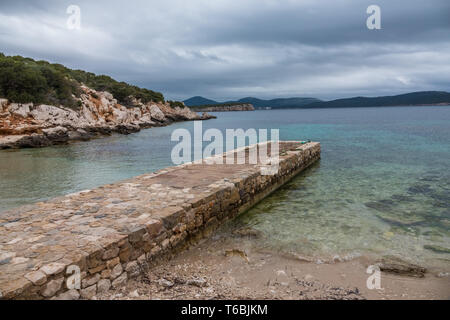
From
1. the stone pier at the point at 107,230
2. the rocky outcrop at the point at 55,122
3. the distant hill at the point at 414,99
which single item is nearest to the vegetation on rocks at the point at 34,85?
the rocky outcrop at the point at 55,122

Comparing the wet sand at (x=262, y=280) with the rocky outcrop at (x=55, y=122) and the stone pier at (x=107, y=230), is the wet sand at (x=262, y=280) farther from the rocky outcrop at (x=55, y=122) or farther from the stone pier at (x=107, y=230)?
the rocky outcrop at (x=55, y=122)

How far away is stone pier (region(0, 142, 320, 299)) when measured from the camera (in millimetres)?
3469

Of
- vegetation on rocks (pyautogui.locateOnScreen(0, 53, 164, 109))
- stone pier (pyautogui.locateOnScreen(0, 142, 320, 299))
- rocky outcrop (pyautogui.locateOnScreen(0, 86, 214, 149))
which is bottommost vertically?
stone pier (pyautogui.locateOnScreen(0, 142, 320, 299))

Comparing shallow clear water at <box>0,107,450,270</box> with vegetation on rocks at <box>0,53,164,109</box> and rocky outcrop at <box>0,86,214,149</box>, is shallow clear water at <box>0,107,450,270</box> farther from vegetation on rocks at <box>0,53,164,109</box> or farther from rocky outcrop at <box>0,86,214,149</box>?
vegetation on rocks at <box>0,53,164,109</box>

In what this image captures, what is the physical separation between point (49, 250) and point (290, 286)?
11.3 feet

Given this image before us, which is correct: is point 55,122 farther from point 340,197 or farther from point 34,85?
point 340,197

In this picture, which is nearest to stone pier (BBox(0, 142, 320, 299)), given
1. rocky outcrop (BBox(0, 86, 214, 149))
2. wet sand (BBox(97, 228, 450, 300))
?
wet sand (BBox(97, 228, 450, 300))

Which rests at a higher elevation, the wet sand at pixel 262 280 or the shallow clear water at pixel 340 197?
the shallow clear water at pixel 340 197

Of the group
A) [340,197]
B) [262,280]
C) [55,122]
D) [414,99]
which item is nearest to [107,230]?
[262,280]

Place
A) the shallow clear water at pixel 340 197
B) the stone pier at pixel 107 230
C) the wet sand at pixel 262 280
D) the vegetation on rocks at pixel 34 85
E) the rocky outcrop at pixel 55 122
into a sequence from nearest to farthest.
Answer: the stone pier at pixel 107 230 → the wet sand at pixel 262 280 → the shallow clear water at pixel 340 197 → the rocky outcrop at pixel 55 122 → the vegetation on rocks at pixel 34 85

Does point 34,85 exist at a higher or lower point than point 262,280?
higher

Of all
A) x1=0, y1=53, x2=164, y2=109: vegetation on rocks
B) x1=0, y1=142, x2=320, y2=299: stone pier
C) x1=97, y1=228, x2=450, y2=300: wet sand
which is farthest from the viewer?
x1=0, y1=53, x2=164, y2=109: vegetation on rocks

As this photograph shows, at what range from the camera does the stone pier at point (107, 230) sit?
11.4ft

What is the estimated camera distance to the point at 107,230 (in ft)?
14.7
